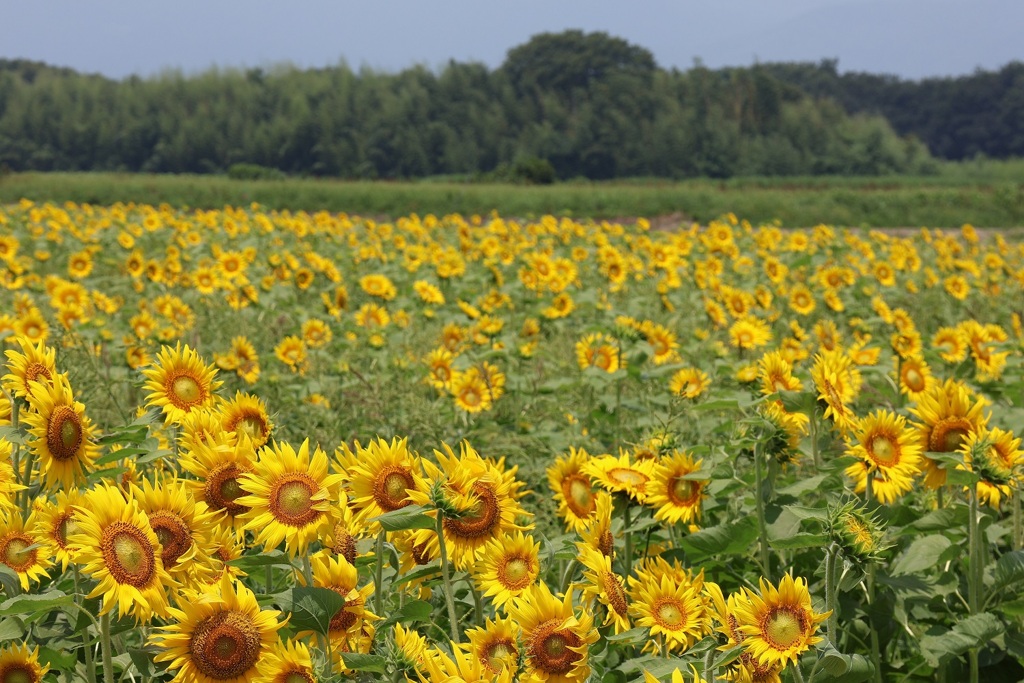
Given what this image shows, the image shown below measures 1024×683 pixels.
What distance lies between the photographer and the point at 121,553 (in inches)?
40.3

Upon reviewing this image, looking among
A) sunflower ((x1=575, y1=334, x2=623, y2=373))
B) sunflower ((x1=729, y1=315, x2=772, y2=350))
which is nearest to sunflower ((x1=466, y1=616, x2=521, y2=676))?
sunflower ((x1=575, y1=334, x2=623, y2=373))

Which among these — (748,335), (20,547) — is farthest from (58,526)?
(748,335)

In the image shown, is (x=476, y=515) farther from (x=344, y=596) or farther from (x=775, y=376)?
(x=775, y=376)

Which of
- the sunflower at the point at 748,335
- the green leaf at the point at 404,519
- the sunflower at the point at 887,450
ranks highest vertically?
the green leaf at the point at 404,519

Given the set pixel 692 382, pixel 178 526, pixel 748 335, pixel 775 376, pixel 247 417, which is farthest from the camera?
pixel 748 335

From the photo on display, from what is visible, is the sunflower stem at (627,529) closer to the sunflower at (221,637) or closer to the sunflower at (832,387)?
the sunflower at (832,387)

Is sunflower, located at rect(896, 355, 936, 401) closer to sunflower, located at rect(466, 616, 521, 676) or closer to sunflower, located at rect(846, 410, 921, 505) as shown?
sunflower, located at rect(846, 410, 921, 505)

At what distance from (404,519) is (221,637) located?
0.25m

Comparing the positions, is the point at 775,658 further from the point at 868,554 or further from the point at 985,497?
the point at 985,497

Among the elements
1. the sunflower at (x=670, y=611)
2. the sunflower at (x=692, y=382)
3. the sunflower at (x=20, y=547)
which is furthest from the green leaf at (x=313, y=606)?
the sunflower at (x=692, y=382)

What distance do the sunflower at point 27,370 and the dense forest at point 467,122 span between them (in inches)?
1549

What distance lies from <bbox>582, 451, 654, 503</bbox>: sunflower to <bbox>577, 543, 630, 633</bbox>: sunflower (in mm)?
241

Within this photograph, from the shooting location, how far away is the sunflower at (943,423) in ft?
5.54

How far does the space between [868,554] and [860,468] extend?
0.51 m
